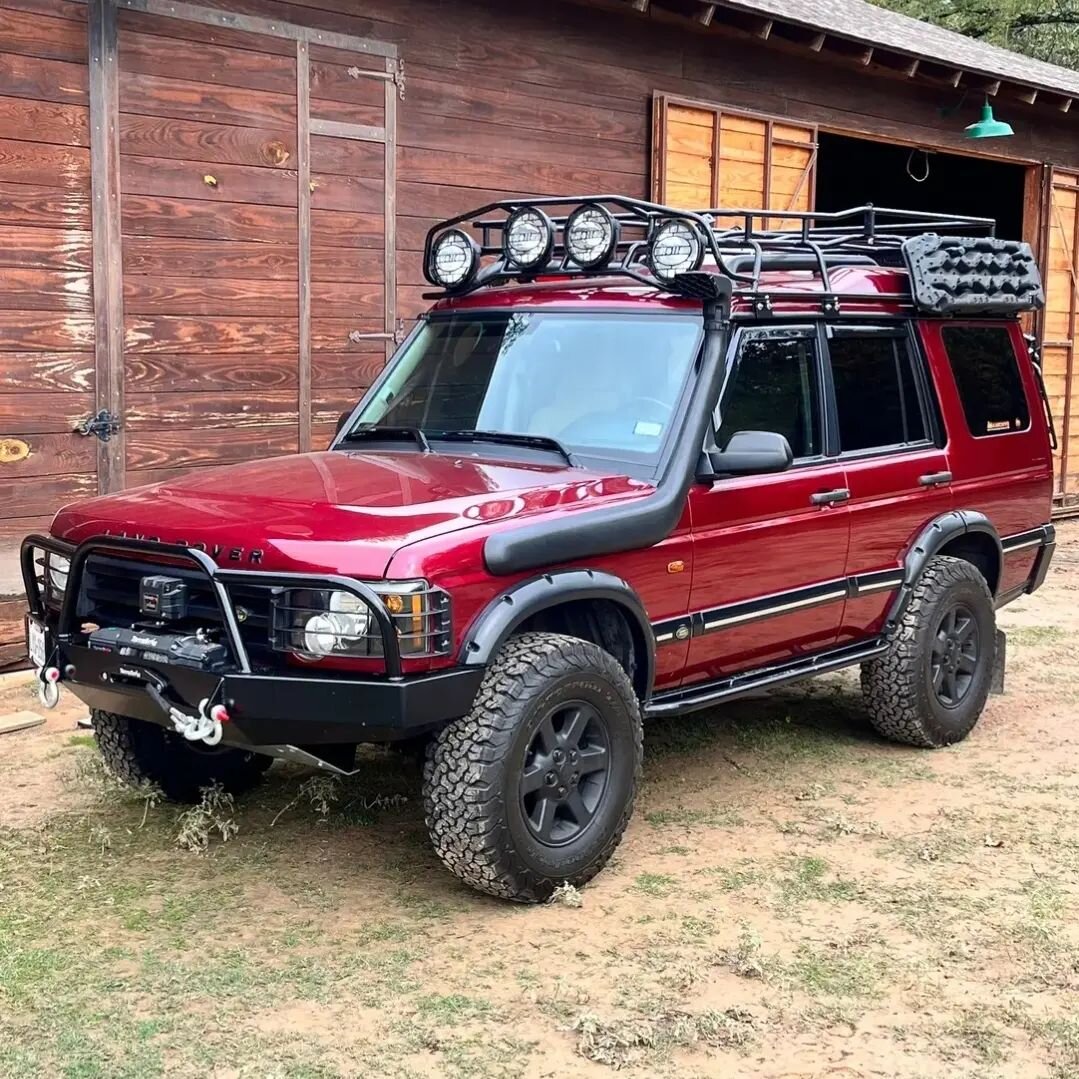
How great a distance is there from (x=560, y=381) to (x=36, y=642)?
82.3 inches

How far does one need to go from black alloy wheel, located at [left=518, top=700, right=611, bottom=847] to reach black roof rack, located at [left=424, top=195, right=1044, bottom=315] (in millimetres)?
1699

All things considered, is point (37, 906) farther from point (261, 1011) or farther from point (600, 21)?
point (600, 21)

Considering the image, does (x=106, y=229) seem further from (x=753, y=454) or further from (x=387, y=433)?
(x=753, y=454)

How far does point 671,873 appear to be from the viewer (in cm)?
457

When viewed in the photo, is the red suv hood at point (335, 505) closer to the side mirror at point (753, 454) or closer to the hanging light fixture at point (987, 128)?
the side mirror at point (753, 454)

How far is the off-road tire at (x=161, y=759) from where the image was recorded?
4.98 metres

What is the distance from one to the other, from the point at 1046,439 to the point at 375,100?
4514mm

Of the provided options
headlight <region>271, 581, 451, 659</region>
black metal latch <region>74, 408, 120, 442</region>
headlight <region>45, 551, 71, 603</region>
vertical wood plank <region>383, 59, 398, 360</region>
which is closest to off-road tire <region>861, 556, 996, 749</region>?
headlight <region>271, 581, 451, 659</region>

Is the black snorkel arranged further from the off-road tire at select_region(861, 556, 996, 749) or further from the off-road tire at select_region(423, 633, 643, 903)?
the off-road tire at select_region(861, 556, 996, 749)

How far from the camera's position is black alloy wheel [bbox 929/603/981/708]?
597cm

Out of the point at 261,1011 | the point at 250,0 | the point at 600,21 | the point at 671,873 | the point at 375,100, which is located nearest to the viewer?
the point at 261,1011

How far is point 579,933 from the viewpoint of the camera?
4.08 meters

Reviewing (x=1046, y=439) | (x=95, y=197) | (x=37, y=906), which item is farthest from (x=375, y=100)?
(x=37, y=906)

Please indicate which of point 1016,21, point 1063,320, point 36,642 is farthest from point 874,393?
point 1016,21
